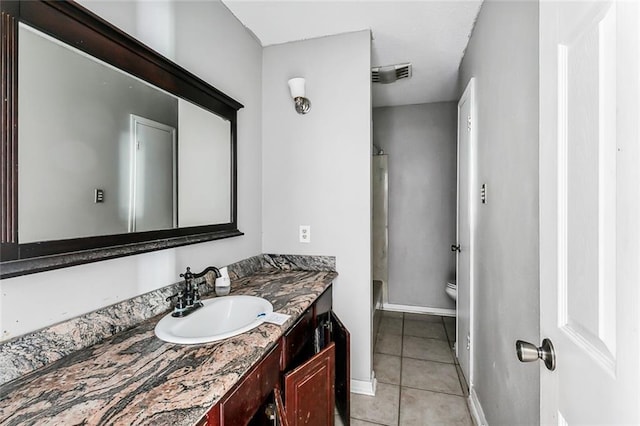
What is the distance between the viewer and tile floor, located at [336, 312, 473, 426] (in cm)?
180

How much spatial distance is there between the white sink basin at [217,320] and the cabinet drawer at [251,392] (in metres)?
0.14

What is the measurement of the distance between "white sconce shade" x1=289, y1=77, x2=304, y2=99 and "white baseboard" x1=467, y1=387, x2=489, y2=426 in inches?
86.4

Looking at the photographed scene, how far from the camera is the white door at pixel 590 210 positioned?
1.48ft

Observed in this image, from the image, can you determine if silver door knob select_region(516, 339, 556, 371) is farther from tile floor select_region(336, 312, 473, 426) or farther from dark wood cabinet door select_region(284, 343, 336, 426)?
tile floor select_region(336, 312, 473, 426)

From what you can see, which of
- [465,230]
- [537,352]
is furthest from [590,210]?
[465,230]

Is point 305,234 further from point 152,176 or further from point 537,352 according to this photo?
point 537,352

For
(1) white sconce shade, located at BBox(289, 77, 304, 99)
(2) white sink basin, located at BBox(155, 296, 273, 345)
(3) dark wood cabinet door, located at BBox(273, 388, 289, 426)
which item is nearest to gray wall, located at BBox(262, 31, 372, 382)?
(1) white sconce shade, located at BBox(289, 77, 304, 99)

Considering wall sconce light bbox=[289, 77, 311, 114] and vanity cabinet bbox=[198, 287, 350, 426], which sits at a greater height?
wall sconce light bbox=[289, 77, 311, 114]

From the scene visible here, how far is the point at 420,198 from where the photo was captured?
3.55 metres

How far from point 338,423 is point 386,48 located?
8.26 feet

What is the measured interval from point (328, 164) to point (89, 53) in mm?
1356

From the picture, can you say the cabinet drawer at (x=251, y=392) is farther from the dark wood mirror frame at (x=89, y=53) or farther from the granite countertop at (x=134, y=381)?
the dark wood mirror frame at (x=89, y=53)

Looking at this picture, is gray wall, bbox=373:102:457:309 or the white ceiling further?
gray wall, bbox=373:102:457:309

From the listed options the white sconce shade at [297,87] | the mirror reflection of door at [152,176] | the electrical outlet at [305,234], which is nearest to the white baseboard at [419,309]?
the electrical outlet at [305,234]
